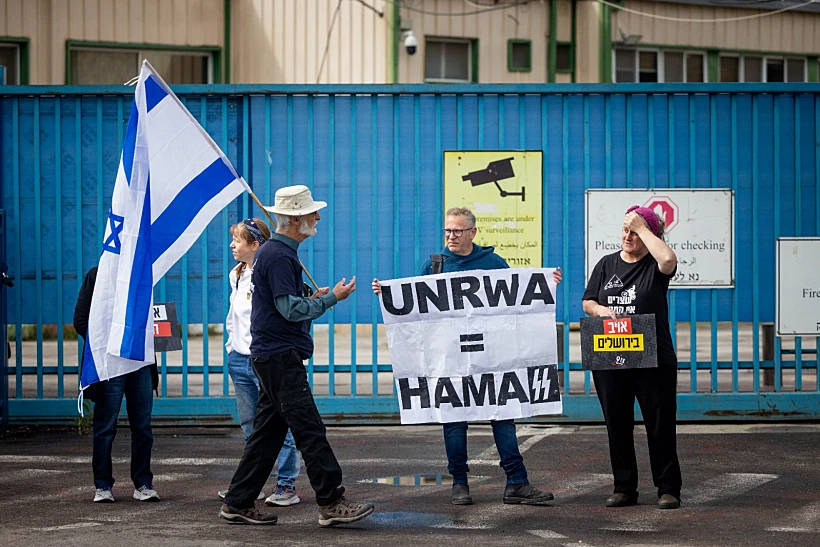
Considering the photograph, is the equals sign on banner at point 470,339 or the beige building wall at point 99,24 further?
the beige building wall at point 99,24

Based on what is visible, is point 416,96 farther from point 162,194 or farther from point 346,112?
point 162,194

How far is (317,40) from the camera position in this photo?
77.7ft

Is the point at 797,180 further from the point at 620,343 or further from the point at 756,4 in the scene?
the point at 756,4

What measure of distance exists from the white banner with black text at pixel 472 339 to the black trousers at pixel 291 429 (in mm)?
1048

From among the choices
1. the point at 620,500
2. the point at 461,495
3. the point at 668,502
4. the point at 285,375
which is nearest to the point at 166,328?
the point at 285,375

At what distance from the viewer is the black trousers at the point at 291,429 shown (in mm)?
7242

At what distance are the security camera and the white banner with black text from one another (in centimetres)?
1627

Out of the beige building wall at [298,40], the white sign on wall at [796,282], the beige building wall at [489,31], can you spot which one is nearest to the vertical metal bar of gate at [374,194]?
A: the white sign on wall at [796,282]

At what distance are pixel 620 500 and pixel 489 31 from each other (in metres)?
18.3

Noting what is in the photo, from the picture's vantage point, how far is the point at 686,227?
37.6 feet

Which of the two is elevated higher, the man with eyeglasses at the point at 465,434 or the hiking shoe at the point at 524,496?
the man with eyeglasses at the point at 465,434

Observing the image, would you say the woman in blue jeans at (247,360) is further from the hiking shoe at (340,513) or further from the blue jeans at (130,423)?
the hiking shoe at (340,513)

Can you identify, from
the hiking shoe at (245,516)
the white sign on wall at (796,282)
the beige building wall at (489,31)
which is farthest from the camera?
the beige building wall at (489,31)

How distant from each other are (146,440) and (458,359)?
2180 mm
